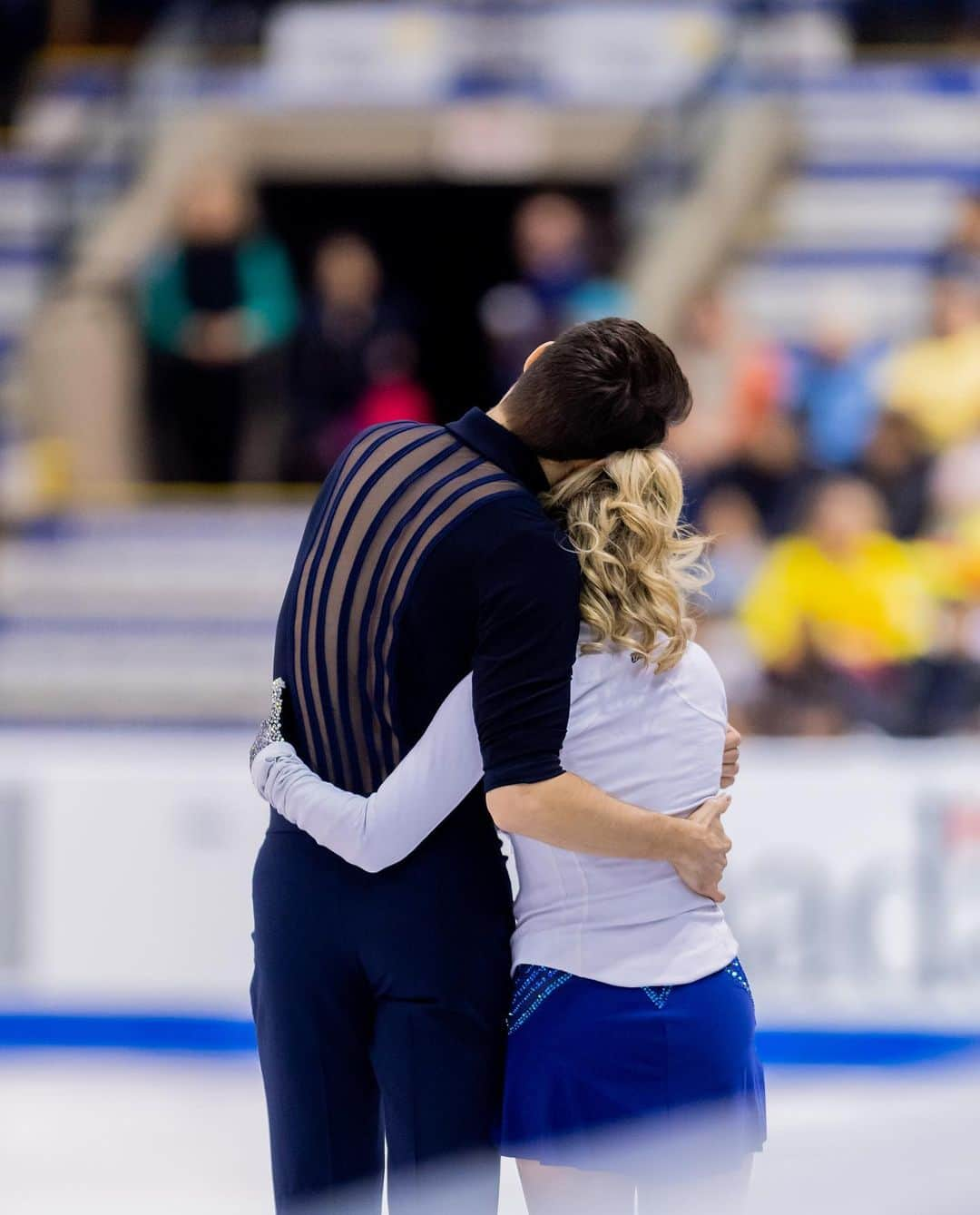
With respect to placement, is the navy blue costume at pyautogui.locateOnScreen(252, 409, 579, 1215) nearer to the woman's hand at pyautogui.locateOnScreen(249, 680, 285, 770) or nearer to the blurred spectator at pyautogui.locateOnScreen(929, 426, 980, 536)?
the woman's hand at pyautogui.locateOnScreen(249, 680, 285, 770)

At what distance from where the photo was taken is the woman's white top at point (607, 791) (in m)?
1.79

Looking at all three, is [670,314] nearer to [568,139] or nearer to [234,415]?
[568,139]

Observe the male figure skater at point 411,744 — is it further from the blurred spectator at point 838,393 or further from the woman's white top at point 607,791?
the blurred spectator at point 838,393

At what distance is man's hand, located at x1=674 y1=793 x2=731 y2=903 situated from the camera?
1834 mm

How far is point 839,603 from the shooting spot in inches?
225

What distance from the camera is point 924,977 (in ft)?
15.0

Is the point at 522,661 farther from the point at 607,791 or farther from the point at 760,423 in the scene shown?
the point at 760,423

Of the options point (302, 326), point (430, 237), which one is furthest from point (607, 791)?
point (430, 237)

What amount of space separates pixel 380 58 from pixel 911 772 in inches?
230

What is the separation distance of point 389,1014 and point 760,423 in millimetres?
4672

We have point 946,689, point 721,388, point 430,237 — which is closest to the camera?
point 946,689

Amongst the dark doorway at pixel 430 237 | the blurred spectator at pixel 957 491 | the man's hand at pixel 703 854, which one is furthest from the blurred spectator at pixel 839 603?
the dark doorway at pixel 430 237

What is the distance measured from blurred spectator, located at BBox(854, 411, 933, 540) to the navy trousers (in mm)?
4311

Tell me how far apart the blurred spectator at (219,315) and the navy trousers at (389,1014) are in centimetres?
580
